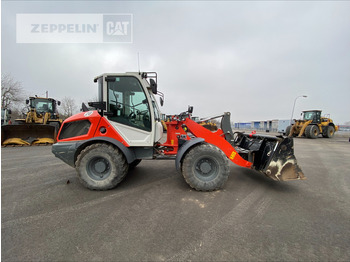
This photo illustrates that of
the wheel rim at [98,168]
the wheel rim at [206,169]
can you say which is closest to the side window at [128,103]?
the wheel rim at [98,168]

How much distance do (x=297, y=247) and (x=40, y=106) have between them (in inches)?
573

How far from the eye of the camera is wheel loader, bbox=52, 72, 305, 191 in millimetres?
2975

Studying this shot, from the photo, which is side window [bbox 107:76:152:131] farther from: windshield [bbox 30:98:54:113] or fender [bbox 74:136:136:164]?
windshield [bbox 30:98:54:113]

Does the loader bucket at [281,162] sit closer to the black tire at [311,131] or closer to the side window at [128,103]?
the side window at [128,103]

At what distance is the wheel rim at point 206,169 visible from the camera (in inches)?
119

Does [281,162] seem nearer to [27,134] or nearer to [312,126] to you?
[27,134]

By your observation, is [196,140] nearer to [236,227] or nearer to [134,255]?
[236,227]

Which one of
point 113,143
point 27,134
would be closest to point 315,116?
point 113,143

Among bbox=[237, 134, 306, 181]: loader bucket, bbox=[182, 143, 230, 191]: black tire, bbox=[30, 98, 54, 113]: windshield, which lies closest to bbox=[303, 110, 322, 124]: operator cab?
bbox=[237, 134, 306, 181]: loader bucket

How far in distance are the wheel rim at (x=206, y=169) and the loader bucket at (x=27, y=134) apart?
9136 mm

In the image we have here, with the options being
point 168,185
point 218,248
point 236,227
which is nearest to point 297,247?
point 236,227

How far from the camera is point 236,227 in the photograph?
1.99m

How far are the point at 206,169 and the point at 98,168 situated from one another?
2315 millimetres

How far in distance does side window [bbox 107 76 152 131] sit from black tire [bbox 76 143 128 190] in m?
0.70
